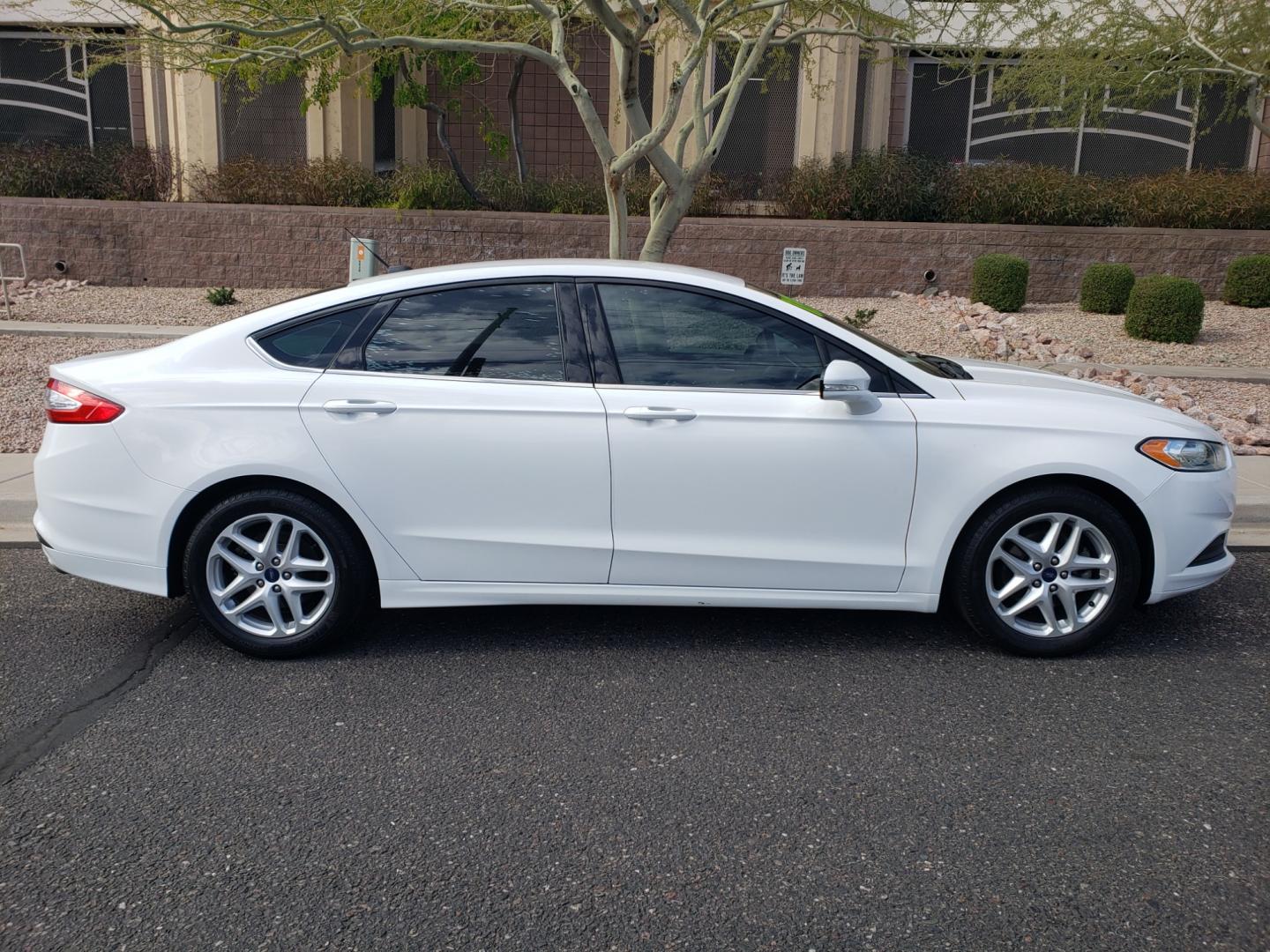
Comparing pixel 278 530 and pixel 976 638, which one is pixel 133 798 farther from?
pixel 976 638

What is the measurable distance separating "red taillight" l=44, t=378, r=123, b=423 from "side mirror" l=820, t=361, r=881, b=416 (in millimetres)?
2873

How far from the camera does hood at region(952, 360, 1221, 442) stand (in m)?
5.01

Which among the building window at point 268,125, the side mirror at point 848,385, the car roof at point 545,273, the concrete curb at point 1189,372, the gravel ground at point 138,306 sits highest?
the building window at point 268,125

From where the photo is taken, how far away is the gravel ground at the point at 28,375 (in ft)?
29.3

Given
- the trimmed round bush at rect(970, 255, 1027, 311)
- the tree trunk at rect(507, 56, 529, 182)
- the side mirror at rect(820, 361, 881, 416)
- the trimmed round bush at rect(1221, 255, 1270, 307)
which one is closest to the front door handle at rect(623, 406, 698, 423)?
the side mirror at rect(820, 361, 881, 416)

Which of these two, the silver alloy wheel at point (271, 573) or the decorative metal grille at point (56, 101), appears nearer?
the silver alloy wheel at point (271, 573)

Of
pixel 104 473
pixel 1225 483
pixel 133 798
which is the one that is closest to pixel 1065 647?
pixel 1225 483

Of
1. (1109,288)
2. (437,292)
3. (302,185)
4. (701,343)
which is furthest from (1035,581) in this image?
(302,185)

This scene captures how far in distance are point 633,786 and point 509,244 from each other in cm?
1373

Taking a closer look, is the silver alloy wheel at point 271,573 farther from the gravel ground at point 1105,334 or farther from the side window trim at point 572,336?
the gravel ground at point 1105,334

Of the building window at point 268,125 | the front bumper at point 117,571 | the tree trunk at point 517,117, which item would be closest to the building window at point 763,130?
the tree trunk at point 517,117

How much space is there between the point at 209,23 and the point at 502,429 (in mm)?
5706

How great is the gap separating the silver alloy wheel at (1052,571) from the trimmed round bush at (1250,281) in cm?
1241

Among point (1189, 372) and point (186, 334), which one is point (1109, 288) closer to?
point (1189, 372)
